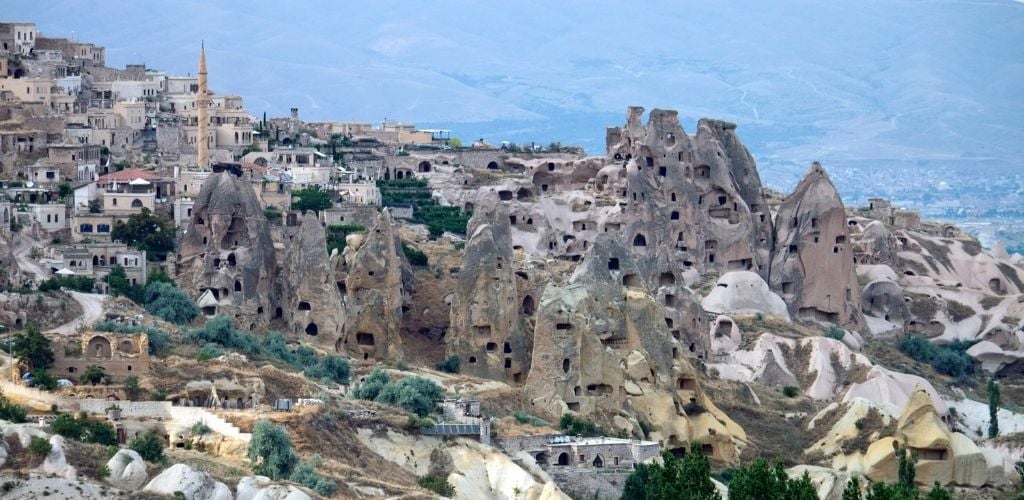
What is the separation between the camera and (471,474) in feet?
249

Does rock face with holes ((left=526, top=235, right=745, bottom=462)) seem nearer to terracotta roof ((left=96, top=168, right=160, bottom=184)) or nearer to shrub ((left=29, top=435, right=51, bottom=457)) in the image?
terracotta roof ((left=96, top=168, right=160, bottom=184))

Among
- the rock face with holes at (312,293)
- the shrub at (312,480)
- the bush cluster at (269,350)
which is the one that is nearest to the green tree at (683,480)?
the shrub at (312,480)

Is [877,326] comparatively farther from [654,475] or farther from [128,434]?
[128,434]

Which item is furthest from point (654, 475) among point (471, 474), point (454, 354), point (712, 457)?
point (454, 354)

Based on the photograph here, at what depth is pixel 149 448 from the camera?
6762 cm

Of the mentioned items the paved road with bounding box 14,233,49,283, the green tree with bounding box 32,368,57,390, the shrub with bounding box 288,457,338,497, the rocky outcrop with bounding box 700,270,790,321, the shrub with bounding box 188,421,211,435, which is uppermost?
the paved road with bounding box 14,233,49,283

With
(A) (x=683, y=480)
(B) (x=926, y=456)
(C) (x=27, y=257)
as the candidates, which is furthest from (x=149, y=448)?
(B) (x=926, y=456)

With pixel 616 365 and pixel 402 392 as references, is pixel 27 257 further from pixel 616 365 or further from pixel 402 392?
pixel 616 365

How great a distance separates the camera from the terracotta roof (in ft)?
333

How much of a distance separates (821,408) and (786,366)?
6310 mm

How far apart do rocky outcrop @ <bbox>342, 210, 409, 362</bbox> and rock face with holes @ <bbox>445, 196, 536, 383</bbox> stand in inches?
77.7

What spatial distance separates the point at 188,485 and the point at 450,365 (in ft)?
92.7

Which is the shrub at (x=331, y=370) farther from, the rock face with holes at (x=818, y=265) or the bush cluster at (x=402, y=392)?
the rock face with holes at (x=818, y=265)

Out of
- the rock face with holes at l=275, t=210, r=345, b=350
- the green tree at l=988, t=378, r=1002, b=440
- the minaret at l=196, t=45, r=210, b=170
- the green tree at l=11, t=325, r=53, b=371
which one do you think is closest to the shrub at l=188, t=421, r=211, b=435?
the green tree at l=11, t=325, r=53, b=371
